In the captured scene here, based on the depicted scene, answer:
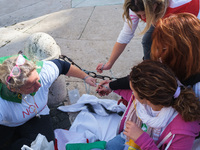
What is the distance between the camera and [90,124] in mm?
2479

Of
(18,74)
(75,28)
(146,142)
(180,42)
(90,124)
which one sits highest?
(180,42)

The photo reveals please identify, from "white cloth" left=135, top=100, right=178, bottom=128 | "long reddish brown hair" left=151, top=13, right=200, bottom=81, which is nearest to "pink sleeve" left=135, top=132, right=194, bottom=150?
"white cloth" left=135, top=100, right=178, bottom=128

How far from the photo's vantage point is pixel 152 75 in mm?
1361

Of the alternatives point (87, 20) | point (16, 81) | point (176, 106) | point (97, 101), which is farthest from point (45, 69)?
point (87, 20)

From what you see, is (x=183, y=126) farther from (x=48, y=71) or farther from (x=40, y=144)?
(x=48, y=71)

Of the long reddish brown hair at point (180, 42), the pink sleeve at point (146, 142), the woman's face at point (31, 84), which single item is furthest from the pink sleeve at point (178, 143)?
the woman's face at point (31, 84)

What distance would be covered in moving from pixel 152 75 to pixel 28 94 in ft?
4.12

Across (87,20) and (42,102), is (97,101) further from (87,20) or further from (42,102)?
(87,20)

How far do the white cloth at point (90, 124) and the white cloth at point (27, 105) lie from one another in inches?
16.5

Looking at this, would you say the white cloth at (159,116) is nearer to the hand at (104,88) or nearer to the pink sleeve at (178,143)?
the pink sleeve at (178,143)

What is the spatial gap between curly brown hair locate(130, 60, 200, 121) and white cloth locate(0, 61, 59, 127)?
39.7 inches

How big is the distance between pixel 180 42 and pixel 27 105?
5.05 ft

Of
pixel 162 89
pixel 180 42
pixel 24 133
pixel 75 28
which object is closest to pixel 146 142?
pixel 162 89

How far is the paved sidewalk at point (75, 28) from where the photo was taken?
145 inches
